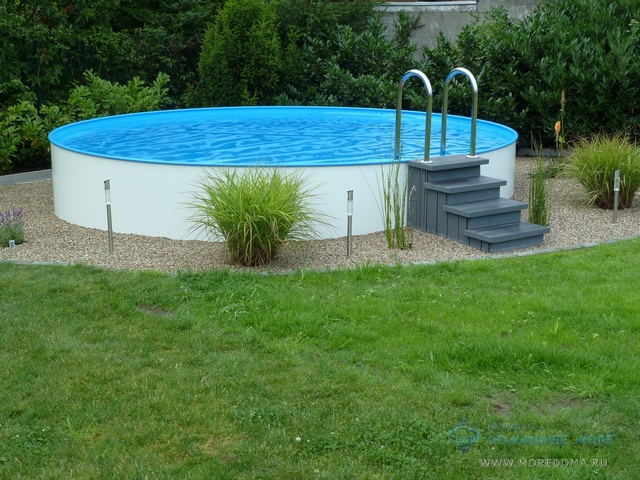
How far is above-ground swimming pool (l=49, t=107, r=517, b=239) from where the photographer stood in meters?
9.17

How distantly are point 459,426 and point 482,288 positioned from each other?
8.17 feet

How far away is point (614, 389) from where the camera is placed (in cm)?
520

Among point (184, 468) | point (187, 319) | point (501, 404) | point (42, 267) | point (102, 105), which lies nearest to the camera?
point (184, 468)

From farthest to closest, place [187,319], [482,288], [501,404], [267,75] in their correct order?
[267,75]
[482,288]
[187,319]
[501,404]

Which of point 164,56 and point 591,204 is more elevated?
point 164,56

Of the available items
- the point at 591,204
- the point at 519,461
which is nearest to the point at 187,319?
the point at 519,461

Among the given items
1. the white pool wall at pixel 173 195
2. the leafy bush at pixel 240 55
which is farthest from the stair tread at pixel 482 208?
the leafy bush at pixel 240 55

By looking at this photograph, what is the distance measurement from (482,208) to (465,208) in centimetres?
18

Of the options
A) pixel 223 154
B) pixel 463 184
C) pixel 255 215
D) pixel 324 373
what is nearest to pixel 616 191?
pixel 463 184

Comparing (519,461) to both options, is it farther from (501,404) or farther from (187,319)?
(187,319)

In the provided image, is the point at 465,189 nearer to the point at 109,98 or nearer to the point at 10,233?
the point at 10,233

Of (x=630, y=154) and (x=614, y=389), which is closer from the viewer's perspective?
(x=614, y=389)

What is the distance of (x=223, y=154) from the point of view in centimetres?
1138

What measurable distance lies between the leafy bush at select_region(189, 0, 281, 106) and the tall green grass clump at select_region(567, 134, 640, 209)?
6770 millimetres
